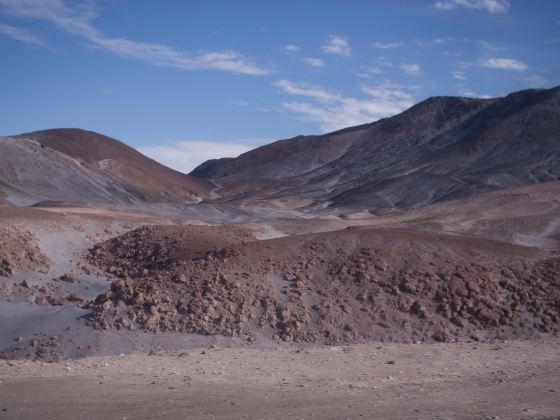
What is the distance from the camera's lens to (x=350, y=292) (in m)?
17.8

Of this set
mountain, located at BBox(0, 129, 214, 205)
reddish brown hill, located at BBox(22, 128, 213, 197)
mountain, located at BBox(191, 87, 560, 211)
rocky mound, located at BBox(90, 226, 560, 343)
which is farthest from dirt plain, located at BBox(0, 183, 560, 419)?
reddish brown hill, located at BBox(22, 128, 213, 197)

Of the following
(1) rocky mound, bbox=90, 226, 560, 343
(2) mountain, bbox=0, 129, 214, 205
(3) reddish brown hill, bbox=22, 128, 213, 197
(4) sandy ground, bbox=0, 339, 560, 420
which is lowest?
(4) sandy ground, bbox=0, 339, 560, 420

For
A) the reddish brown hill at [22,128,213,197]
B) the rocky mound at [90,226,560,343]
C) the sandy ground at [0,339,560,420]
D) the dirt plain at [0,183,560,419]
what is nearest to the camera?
the sandy ground at [0,339,560,420]

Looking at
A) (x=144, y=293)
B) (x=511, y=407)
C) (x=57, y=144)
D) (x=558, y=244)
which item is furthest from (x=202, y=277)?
(x=57, y=144)

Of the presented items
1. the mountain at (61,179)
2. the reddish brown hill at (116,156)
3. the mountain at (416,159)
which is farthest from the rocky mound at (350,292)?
the reddish brown hill at (116,156)

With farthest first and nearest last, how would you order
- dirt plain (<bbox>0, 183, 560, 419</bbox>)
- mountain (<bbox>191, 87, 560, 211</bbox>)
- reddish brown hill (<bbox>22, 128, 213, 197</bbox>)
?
reddish brown hill (<bbox>22, 128, 213, 197</bbox>), mountain (<bbox>191, 87, 560, 211</bbox>), dirt plain (<bbox>0, 183, 560, 419</bbox>)

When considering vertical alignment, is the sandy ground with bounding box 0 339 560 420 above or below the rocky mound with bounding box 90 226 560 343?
below

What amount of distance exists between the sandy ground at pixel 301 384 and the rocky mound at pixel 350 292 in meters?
0.96

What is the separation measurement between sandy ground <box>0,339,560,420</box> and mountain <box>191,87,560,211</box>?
56603 millimetres

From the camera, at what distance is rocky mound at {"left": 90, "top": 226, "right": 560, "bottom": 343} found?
1650 cm

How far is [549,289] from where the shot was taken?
728 inches

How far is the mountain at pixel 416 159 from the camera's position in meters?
77.7

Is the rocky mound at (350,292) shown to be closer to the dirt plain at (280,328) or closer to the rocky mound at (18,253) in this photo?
the dirt plain at (280,328)

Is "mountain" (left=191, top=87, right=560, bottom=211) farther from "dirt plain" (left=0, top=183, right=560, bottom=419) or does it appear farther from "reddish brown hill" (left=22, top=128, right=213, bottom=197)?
"dirt plain" (left=0, top=183, right=560, bottom=419)
